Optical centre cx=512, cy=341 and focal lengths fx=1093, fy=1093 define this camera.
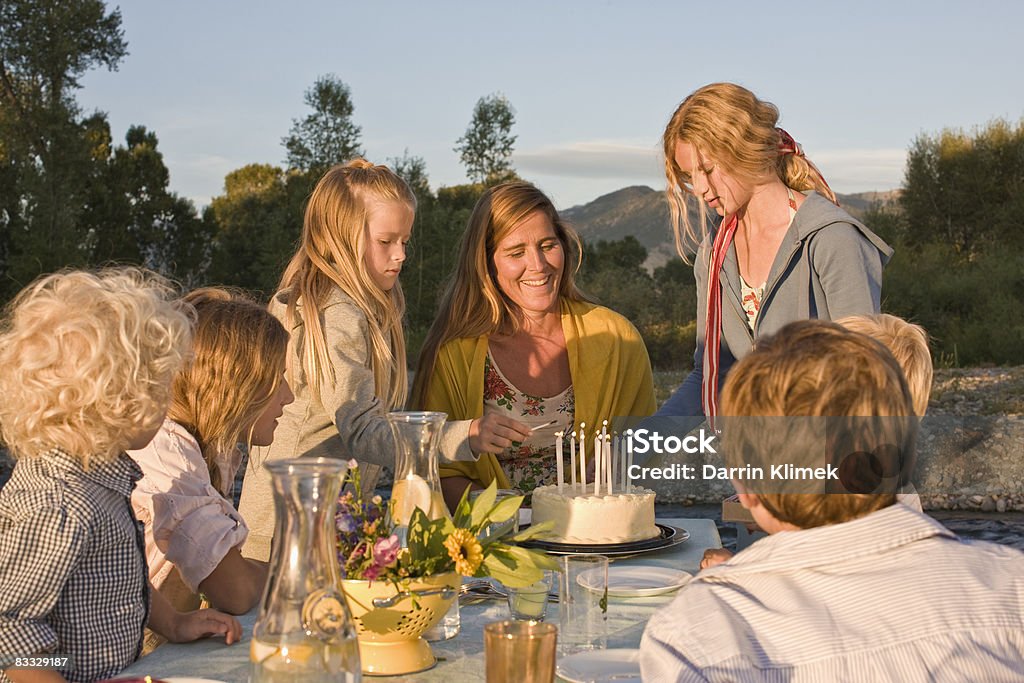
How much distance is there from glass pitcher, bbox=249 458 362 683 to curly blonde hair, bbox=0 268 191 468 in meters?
0.59

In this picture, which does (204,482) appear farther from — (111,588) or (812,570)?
(812,570)

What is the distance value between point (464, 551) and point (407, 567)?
0.33 feet

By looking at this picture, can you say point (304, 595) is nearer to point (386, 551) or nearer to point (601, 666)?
point (386, 551)

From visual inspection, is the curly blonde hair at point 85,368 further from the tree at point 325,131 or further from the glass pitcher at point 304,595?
the tree at point 325,131

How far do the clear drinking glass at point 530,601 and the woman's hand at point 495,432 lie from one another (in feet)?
2.79

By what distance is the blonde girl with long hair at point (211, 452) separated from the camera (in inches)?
91.6

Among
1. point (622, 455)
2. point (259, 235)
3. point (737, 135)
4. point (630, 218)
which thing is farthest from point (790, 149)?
point (630, 218)

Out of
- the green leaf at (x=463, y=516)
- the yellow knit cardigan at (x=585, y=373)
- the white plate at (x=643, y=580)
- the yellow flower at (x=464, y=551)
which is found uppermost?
the yellow knit cardigan at (x=585, y=373)

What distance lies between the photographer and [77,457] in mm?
1923

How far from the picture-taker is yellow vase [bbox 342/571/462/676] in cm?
183

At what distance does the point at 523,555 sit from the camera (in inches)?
76.0

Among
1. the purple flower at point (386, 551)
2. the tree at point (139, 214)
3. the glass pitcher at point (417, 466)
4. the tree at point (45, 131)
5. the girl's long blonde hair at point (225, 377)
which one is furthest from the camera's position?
the tree at point (139, 214)

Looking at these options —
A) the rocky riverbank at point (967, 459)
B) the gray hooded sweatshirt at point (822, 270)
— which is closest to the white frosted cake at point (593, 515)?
the gray hooded sweatshirt at point (822, 270)

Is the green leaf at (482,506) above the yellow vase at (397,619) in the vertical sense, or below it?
above
